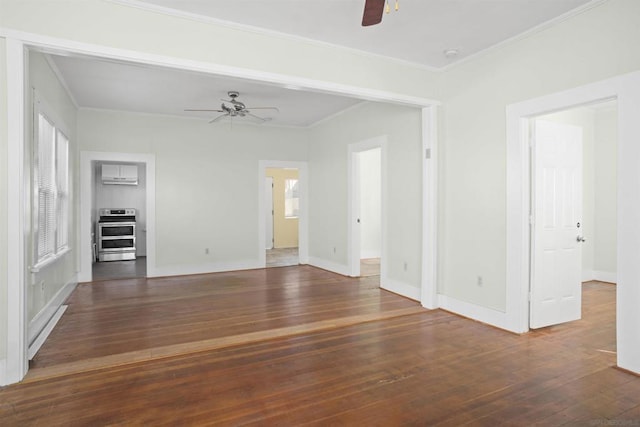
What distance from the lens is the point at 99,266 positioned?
24.6 feet

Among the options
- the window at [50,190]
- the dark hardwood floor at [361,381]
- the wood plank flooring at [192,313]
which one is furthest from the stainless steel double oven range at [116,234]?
the dark hardwood floor at [361,381]

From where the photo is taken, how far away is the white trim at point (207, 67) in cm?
266

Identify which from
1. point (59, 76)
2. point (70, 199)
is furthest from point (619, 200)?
point (70, 199)

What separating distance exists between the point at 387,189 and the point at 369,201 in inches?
128

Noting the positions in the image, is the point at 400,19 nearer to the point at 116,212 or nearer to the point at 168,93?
the point at 168,93

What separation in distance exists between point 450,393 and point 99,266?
7.33m

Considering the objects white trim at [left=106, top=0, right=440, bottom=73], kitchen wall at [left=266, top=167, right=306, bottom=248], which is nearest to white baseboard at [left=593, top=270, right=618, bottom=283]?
white trim at [left=106, top=0, right=440, bottom=73]

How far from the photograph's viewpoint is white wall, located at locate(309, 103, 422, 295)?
15.9 feet

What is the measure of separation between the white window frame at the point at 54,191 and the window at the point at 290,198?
597 centimetres

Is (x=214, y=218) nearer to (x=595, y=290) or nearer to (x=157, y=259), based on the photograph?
(x=157, y=259)

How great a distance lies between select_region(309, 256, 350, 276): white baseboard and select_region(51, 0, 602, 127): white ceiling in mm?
3009

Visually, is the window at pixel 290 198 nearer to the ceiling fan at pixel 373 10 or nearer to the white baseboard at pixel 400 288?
the white baseboard at pixel 400 288

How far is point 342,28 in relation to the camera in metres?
3.35

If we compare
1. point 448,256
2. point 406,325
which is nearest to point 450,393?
point 406,325
